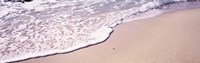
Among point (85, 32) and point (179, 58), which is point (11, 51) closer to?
point (85, 32)

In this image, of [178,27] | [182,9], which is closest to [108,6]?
[182,9]

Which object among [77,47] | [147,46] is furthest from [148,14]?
[77,47]

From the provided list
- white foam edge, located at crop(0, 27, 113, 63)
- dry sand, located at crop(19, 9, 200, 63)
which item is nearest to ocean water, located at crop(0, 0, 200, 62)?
white foam edge, located at crop(0, 27, 113, 63)

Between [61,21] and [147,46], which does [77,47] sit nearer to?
[147,46]

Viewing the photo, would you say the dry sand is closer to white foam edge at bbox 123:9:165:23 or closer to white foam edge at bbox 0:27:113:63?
white foam edge at bbox 0:27:113:63

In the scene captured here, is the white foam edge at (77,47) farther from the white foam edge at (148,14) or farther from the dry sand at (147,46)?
the white foam edge at (148,14)
